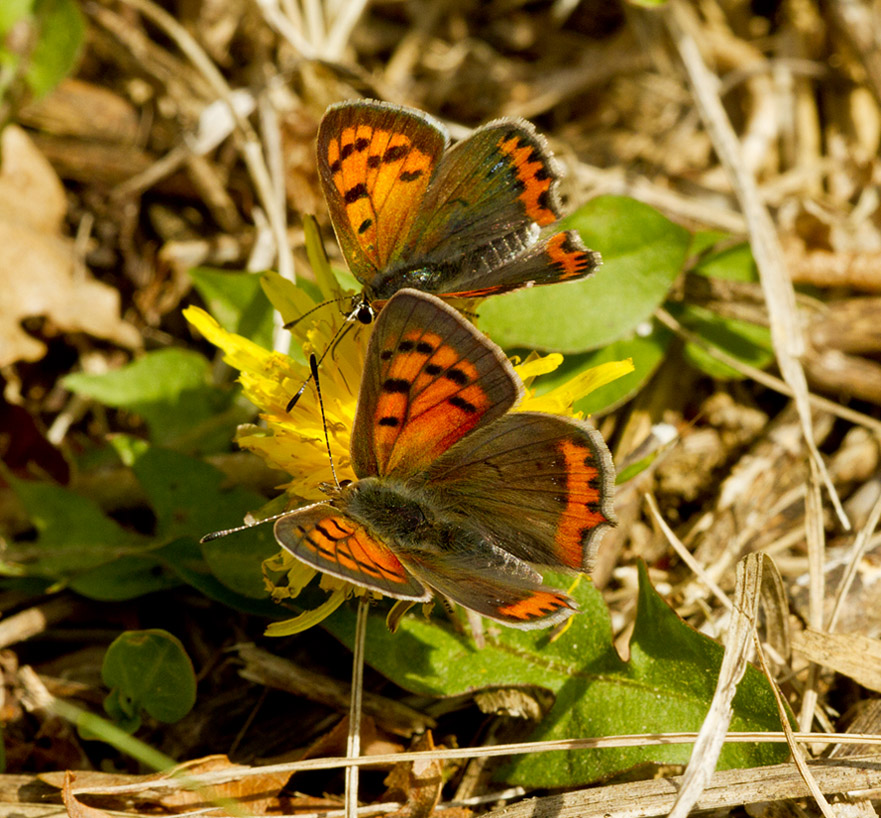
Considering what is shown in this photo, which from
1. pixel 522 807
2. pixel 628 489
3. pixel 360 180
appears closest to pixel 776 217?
pixel 628 489

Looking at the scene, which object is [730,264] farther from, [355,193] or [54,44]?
[54,44]

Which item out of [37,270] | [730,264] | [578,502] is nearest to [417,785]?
[578,502]

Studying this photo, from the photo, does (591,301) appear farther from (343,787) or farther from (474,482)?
(343,787)

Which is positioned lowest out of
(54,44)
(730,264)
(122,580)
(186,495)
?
(122,580)

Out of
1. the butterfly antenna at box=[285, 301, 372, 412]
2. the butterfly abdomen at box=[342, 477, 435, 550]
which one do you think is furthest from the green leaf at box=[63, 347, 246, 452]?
the butterfly abdomen at box=[342, 477, 435, 550]

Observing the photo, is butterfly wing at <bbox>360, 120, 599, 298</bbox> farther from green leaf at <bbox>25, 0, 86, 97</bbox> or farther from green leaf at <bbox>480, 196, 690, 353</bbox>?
green leaf at <bbox>25, 0, 86, 97</bbox>

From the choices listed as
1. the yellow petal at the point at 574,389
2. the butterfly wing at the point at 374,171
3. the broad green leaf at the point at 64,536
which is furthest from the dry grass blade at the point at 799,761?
the broad green leaf at the point at 64,536
